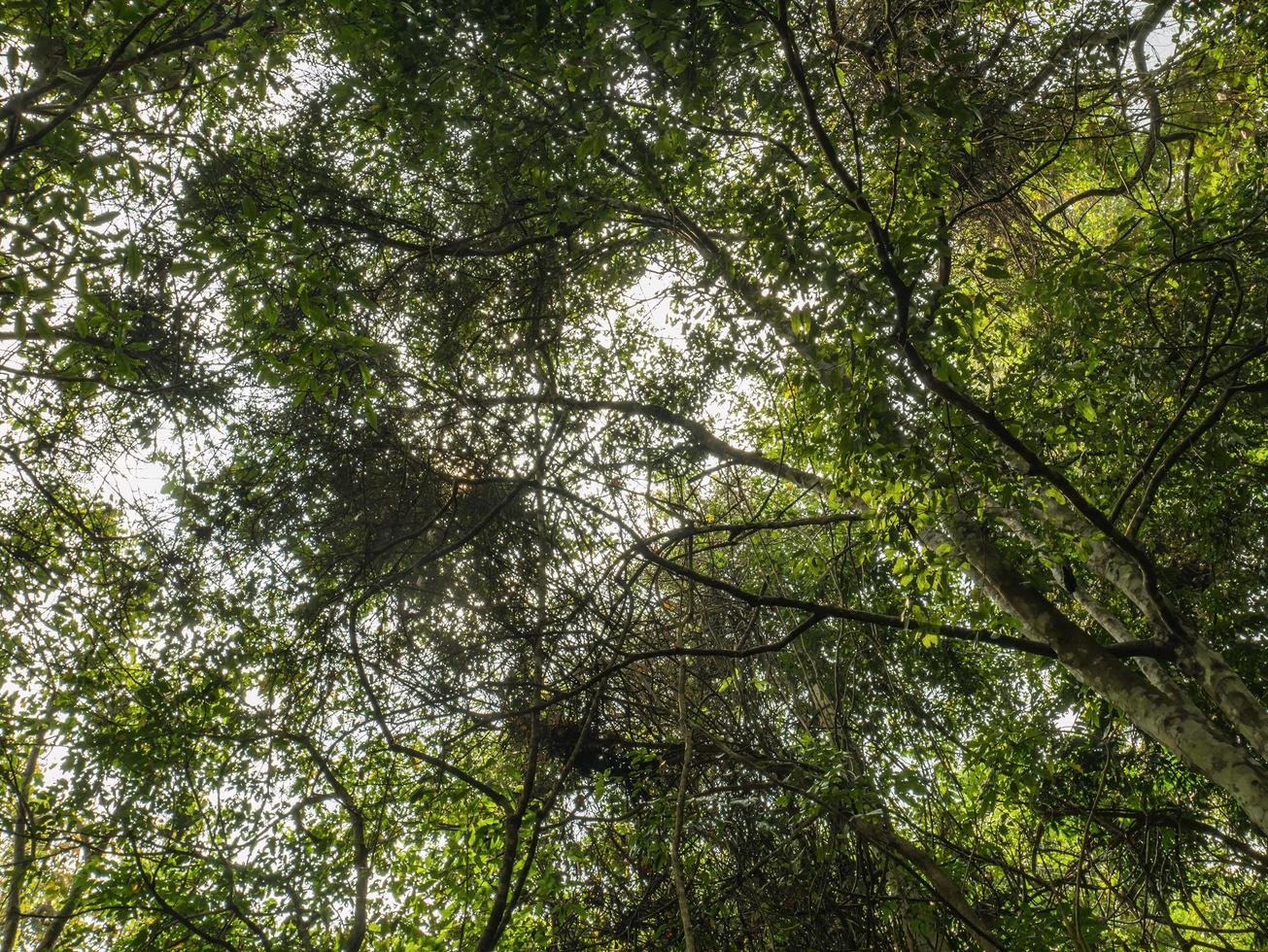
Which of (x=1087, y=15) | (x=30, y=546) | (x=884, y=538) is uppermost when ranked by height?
(x=1087, y=15)

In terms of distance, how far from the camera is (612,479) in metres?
4.47

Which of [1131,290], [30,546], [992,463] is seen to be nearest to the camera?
[992,463]

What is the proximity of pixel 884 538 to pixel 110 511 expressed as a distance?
6.05m

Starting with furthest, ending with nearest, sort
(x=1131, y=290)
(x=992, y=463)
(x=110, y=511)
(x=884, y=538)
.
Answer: (x=110, y=511)
(x=1131, y=290)
(x=884, y=538)
(x=992, y=463)

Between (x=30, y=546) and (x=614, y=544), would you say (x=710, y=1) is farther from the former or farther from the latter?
(x=30, y=546)

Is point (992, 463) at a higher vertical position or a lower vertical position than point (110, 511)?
lower

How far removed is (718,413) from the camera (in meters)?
7.32

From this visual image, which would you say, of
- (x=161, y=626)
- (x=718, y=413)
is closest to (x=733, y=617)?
(x=718, y=413)

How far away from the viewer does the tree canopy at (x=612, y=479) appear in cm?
320

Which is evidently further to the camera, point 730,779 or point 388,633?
point 388,633

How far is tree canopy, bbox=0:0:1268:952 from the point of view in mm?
3195

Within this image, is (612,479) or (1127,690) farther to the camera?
(612,479)

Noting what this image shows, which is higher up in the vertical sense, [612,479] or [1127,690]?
[612,479]

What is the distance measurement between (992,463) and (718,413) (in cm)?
398
